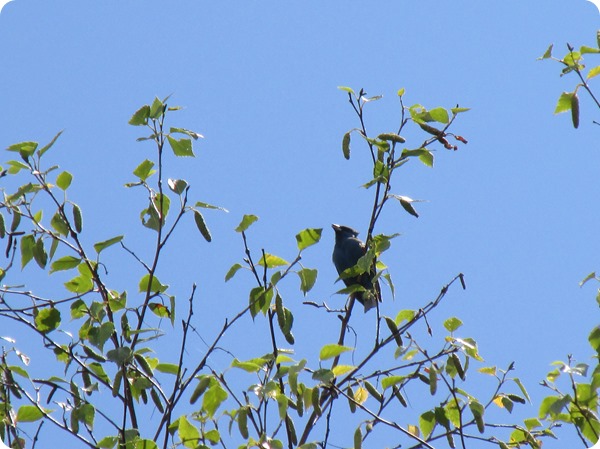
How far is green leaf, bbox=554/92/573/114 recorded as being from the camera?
354cm

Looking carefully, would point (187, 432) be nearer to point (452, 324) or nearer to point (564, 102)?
A: point (452, 324)

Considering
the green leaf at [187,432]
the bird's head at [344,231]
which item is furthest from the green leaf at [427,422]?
the bird's head at [344,231]

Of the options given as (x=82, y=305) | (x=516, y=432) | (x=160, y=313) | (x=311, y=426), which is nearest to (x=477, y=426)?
(x=516, y=432)

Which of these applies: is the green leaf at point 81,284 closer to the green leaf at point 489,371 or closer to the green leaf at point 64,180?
the green leaf at point 64,180

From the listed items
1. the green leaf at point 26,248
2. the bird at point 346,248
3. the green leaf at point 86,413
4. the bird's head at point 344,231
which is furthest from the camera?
the bird's head at point 344,231

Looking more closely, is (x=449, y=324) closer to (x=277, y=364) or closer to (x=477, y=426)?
(x=477, y=426)

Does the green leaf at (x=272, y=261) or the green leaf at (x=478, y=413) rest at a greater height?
the green leaf at (x=272, y=261)

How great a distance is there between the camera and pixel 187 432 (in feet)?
10.9

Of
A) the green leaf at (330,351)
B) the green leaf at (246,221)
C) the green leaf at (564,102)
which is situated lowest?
the green leaf at (330,351)

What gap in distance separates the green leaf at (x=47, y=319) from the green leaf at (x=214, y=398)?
2.83ft

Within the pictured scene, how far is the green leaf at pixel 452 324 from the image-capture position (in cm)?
348

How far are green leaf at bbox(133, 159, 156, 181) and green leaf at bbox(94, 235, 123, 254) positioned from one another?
289 millimetres

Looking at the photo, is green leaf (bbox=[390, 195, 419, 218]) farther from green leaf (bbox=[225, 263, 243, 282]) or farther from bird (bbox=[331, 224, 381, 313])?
bird (bbox=[331, 224, 381, 313])

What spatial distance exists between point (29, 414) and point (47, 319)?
42 cm
